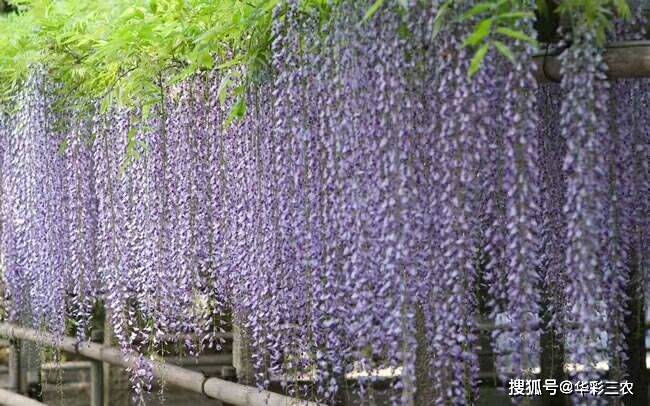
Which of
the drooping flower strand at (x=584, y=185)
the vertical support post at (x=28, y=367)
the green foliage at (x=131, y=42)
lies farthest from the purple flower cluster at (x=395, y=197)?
the vertical support post at (x=28, y=367)

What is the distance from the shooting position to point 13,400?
658 cm

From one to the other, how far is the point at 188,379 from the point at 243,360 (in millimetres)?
453

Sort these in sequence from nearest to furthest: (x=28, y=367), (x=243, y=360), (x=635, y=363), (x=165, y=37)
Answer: (x=165, y=37) < (x=243, y=360) < (x=635, y=363) < (x=28, y=367)

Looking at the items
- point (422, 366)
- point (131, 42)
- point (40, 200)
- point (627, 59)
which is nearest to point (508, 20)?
point (627, 59)

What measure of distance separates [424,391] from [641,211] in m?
0.92

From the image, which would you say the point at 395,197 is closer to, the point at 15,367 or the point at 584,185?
the point at 584,185

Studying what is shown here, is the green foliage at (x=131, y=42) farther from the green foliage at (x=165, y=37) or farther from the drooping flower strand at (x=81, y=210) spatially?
the drooping flower strand at (x=81, y=210)

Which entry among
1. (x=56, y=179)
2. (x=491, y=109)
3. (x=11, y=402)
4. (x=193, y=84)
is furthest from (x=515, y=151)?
(x=11, y=402)

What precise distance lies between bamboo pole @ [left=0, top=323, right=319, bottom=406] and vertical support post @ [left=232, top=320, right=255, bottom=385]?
7cm

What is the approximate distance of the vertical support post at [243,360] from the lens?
14.7 feet

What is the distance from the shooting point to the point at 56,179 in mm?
5082

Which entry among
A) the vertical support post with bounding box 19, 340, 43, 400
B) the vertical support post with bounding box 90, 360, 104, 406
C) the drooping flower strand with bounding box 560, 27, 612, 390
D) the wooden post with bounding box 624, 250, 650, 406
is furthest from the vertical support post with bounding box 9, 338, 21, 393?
the drooping flower strand with bounding box 560, 27, 612, 390

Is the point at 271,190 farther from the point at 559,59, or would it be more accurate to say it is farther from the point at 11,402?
the point at 11,402

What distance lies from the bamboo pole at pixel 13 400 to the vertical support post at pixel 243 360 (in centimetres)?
223
